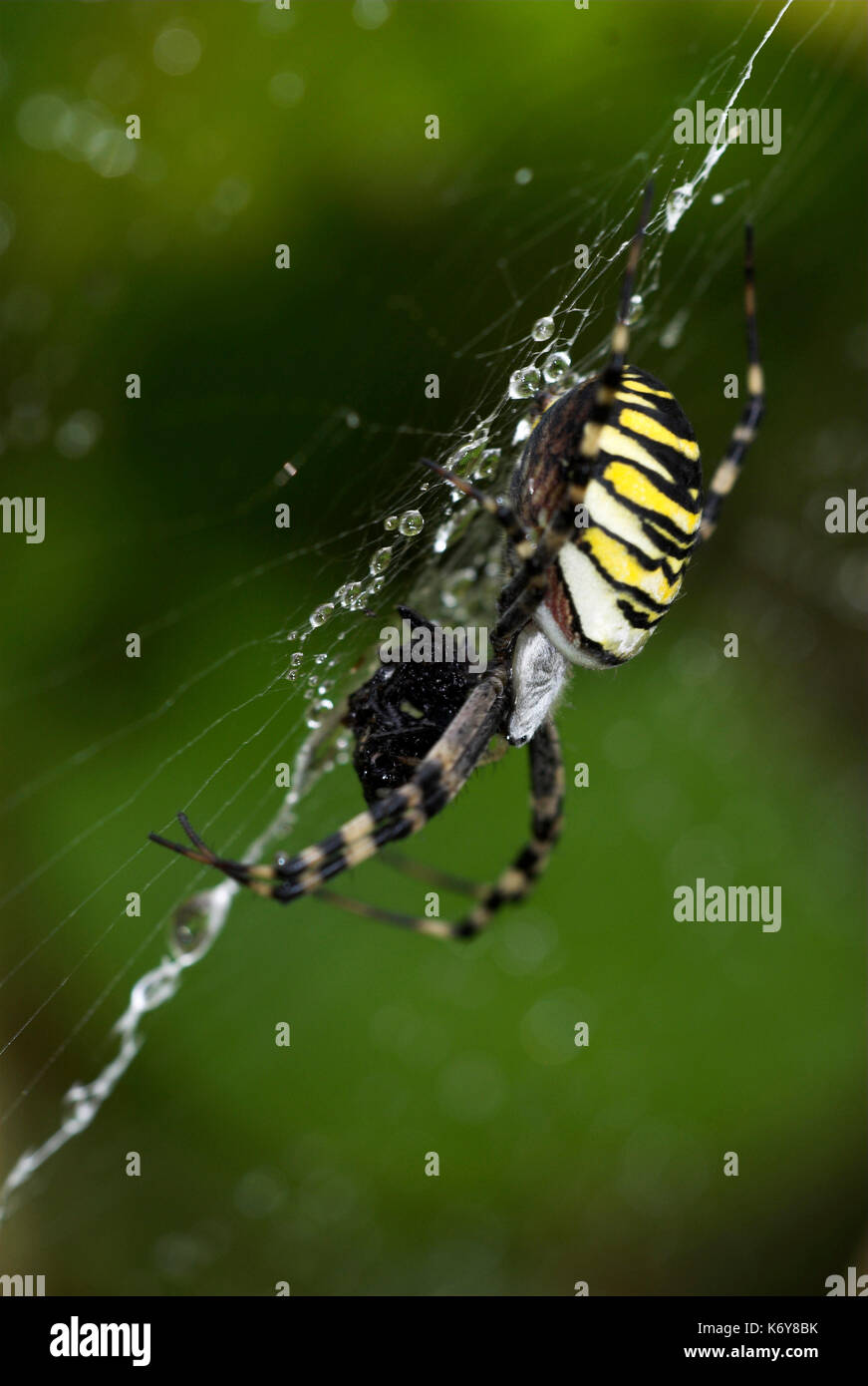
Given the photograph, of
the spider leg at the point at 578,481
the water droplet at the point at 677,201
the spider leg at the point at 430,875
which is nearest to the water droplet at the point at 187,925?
the spider leg at the point at 430,875

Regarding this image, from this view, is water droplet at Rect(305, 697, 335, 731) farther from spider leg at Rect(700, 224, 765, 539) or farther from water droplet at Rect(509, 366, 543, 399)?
spider leg at Rect(700, 224, 765, 539)

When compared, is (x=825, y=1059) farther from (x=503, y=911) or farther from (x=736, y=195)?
(x=736, y=195)

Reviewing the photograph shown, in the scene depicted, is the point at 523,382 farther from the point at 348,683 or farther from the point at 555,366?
the point at 348,683

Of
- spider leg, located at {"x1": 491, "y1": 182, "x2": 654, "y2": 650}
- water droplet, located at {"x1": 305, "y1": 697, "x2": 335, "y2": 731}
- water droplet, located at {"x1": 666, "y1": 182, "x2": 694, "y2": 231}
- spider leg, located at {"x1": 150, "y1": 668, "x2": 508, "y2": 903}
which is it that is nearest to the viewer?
spider leg, located at {"x1": 491, "y1": 182, "x2": 654, "y2": 650}

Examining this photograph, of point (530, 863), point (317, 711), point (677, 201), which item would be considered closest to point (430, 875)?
point (530, 863)

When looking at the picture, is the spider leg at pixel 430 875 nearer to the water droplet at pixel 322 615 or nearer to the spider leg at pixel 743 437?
the water droplet at pixel 322 615

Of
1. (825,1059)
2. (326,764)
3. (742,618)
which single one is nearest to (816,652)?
(742,618)

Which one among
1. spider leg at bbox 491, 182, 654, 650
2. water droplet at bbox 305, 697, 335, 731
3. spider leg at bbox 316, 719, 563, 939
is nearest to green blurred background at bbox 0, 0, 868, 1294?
water droplet at bbox 305, 697, 335, 731
